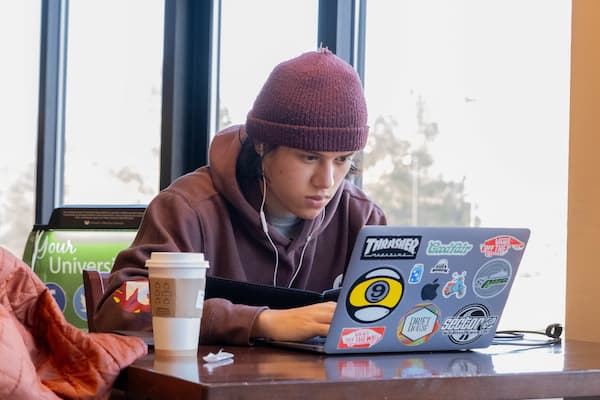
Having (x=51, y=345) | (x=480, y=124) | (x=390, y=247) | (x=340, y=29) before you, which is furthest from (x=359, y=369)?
(x=340, y=29)

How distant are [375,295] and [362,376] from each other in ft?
0.78

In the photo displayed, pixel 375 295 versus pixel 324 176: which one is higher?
pixel 324 176

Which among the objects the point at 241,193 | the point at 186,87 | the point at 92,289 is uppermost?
the point at 186,87

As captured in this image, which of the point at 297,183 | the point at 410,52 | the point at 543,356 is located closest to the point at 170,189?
the point at 297,183

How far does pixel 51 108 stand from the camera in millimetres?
4762

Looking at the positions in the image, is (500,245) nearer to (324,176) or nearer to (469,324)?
(469,324)

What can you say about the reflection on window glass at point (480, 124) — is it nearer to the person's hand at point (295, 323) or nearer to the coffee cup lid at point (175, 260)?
the person's hand at point (295, 323)

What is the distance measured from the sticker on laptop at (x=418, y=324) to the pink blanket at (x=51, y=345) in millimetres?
398

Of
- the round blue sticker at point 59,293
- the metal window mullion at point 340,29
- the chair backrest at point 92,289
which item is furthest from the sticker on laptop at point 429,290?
the round blue sticker at point 59,293

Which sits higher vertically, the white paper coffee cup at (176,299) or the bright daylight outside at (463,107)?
the bright daylight outside at (463,107)

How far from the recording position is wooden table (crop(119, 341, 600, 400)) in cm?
120

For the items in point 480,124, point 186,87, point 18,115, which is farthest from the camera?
point 18,115

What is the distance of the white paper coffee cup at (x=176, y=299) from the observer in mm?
1461

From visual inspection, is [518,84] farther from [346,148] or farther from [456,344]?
[456,344]
